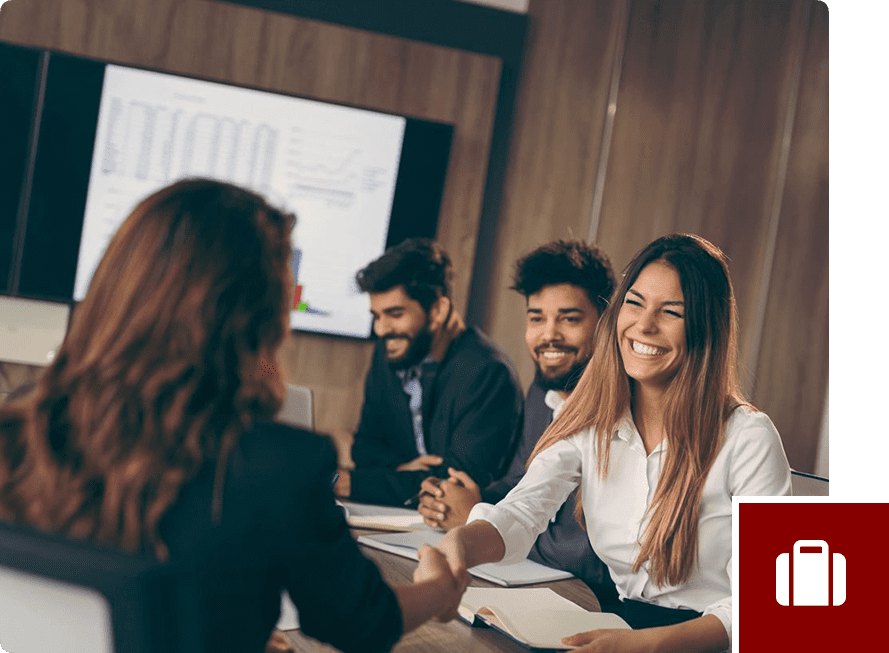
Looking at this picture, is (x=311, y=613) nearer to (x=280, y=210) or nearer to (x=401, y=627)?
(x=401, y=627)

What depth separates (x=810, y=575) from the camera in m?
1.76

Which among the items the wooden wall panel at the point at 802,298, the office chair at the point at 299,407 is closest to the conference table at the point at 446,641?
the office chair at the point at 299,407

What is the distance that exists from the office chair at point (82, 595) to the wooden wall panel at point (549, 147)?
10.0 feet

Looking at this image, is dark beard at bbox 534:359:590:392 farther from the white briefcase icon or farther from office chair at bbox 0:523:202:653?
office chair at bbox 0:523:202:653

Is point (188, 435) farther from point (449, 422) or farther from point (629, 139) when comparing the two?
point (629, 139)

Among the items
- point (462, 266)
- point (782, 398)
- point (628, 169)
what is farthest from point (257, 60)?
point (782, 398)

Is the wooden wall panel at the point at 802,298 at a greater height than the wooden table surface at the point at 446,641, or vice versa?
A: the wooden wall panel at the point at 802,298

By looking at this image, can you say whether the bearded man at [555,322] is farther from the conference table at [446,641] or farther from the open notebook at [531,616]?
the conference table at [446,641]

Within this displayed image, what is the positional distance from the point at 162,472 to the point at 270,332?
203mm

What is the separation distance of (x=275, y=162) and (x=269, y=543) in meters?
2.89

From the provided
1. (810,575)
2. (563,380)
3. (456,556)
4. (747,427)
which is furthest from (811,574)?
(563,380)

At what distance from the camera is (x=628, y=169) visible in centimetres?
393

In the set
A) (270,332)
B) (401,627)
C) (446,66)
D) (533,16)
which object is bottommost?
(401,627)

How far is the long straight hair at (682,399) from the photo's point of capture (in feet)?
5.50
